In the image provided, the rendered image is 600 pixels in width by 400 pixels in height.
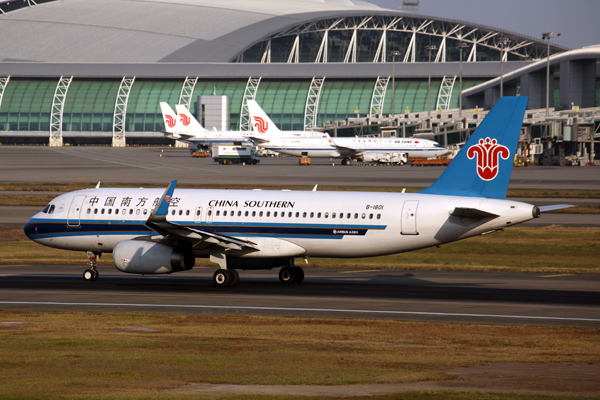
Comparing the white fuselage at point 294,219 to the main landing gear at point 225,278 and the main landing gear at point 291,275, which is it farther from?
the main landing gear at point 291,275

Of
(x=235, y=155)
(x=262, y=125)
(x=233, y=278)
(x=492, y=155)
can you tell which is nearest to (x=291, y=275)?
(x=233, y=278)

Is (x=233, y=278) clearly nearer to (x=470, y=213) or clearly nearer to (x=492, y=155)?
(x=470, y=213)

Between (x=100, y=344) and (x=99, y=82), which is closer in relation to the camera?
(x=100, y=344)

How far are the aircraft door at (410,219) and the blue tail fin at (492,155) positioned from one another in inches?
74.3

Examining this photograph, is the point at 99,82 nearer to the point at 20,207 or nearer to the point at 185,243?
the point at 20,207

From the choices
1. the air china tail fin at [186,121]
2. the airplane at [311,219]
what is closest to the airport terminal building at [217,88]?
the air china tail fin at [186,121]

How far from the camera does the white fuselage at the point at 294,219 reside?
3130cm

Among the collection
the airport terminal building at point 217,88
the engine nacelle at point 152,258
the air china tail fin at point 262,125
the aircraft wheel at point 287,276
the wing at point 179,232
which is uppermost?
the airport terminal building at point 217,88

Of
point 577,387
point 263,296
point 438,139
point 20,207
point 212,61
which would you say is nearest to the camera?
point 577,387

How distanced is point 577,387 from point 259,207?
62.0 ft

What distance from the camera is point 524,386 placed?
16156mm

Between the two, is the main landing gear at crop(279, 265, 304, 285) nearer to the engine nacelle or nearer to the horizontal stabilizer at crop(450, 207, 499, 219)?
the engine nacelle

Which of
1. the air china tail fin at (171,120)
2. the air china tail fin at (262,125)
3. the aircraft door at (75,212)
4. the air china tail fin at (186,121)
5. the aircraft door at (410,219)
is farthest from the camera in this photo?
the air china tail fin at (171,120)

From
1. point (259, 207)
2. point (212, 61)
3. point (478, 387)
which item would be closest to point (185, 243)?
point (259, 207)
